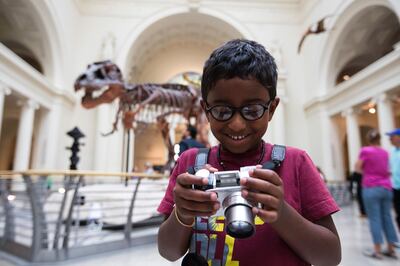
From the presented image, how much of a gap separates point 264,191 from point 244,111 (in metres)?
0.23

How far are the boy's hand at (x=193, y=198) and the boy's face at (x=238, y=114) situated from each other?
0.17 meters

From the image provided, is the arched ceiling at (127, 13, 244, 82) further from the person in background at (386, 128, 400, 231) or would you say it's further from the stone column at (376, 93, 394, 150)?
the person in background at (386, 128, 400, 231)

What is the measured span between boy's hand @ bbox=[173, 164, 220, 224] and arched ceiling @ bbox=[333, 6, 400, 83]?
14249 mm

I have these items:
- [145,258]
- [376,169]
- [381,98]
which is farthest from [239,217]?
[381,98]

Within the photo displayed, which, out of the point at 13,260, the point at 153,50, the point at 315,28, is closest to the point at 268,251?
the point at 13,260

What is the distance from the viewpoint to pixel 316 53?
14.9 m

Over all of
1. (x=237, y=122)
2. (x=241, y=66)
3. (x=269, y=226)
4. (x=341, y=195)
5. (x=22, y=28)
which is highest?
(x=22, y=28)

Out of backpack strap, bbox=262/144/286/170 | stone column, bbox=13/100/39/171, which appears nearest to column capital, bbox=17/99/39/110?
stone column, bbox=13/100/39/171

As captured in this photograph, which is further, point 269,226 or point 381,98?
point 381,98

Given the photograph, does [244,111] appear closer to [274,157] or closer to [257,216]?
[274,157]

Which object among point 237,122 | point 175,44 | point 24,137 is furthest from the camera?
point 175,44

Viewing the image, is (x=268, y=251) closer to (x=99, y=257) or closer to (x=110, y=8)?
(x=99, y=257)

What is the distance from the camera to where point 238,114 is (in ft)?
2.39

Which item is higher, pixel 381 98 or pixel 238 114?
pixel 381 98
